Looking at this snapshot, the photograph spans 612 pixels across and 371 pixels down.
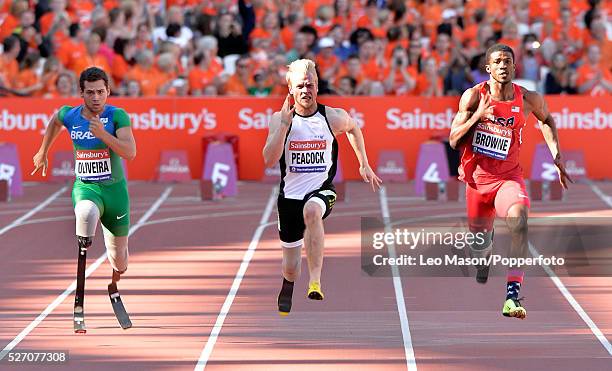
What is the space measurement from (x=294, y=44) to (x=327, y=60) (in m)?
0.63

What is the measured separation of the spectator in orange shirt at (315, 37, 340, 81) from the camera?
23.3 meters

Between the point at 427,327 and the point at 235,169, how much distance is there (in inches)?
401

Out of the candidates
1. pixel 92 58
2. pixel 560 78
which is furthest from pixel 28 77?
pixel 560 78

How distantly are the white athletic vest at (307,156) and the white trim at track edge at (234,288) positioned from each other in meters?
1.19

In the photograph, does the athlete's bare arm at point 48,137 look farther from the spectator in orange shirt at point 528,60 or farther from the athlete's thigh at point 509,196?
the spectator in orange shirt at point 528,60

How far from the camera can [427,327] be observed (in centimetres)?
1202

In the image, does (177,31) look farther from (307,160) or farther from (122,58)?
(307,160)

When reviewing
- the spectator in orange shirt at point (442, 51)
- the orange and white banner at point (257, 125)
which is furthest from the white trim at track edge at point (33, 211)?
the spectator in orange shirt at point (442, 51)

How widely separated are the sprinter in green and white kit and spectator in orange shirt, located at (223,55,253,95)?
1149 centimetres

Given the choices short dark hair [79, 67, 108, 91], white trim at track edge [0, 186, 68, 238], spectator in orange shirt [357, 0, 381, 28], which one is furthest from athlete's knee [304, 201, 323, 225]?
spectator in orange shirt [357, 0, 381, 28]

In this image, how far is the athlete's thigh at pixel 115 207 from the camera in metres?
11.6

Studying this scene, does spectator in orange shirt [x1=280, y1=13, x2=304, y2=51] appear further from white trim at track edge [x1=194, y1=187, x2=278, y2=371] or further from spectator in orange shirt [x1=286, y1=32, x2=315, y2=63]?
white trim at track edge [x1=194, y1=187, x2=278, y2=371]

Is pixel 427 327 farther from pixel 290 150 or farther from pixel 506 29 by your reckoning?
pixel 506 29

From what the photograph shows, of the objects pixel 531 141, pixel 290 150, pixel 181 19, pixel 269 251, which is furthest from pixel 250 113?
pixel 290 150
